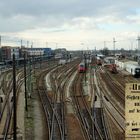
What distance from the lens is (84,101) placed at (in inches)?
1577

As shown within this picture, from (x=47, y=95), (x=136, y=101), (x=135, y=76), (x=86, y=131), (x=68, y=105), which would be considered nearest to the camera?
(x=136, y=101)

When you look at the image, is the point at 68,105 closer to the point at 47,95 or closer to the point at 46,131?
the point at 47,95

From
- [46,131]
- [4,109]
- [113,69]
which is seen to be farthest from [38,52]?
[46,131]

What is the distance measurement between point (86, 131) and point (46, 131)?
2.81 m

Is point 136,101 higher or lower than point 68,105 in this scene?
higher

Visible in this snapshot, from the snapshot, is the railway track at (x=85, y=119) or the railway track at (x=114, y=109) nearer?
the railway track at (x=85, y=119)

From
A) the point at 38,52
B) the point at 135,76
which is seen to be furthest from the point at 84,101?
the point at 38,52

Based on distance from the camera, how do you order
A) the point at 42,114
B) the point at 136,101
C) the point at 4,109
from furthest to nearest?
1. the point at 4,109
2. the point at 42,114
3. the point at 136,101

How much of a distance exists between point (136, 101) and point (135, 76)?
63.0 meters

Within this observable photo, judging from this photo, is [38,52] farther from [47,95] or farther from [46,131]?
[46,131]

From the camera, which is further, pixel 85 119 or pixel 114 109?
pixel 114 109

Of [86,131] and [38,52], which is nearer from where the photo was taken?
[86,131]

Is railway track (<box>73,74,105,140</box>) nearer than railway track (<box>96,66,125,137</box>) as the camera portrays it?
Yes

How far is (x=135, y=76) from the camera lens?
67.2 m
